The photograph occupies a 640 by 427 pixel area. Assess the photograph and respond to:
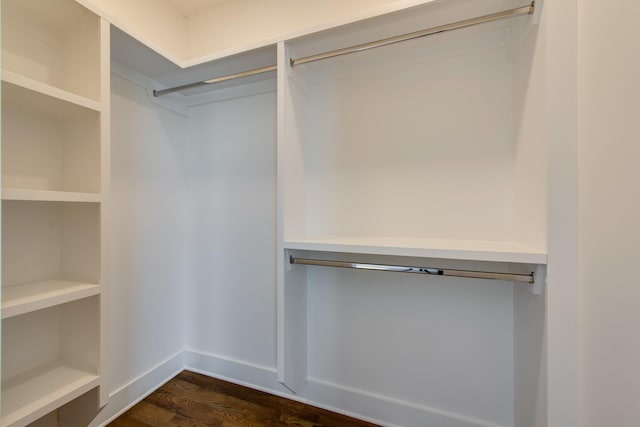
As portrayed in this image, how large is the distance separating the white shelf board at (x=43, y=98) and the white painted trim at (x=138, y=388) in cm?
160

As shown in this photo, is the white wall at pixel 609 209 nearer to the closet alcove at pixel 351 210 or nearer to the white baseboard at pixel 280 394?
the closet alcove at pixel 351 210

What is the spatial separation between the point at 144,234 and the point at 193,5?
1695mm

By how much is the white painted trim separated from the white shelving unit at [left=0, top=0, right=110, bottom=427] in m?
0.50

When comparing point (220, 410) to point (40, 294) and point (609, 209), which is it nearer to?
point (40, 294)

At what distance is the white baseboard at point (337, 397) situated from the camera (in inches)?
56.8

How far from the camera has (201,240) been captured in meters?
2.00

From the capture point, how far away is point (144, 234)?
1754 millimetres

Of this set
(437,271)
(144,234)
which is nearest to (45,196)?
(144,234)

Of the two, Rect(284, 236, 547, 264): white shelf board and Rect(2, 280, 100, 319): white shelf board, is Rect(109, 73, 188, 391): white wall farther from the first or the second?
Rect(284, 236, 547, 264): white shelf board

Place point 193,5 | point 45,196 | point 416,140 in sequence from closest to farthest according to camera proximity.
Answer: point 45,196
point 416,140
point 193,5

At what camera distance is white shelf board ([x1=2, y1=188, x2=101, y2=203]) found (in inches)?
35.5

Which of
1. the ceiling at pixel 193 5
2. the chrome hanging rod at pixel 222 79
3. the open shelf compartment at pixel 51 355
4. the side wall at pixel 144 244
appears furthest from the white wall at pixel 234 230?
the open shelf compartment at pixel 51 355

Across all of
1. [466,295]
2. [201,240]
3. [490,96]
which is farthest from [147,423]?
[490,96]

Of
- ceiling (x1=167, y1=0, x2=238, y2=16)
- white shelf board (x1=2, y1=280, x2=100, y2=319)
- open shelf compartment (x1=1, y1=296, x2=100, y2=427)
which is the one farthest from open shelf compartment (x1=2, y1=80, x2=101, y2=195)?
ceiling (x1=167, y1=0, x2=238, y2=16)
